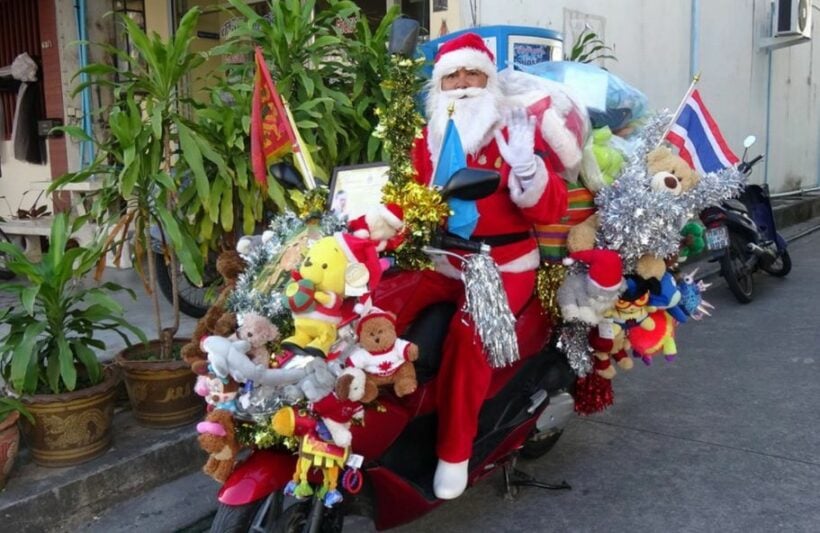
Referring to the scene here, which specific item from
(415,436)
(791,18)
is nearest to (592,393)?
(415,436)

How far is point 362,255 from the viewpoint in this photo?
2.09 m

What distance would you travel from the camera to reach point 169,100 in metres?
3.64

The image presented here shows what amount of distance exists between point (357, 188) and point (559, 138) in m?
0.78

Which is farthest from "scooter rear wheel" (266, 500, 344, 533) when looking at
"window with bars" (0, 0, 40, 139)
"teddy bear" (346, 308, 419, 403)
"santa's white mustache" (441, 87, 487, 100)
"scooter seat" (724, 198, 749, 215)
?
"window with bars" (0, 0, 40, 139)

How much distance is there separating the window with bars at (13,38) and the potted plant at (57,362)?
5.44 meters

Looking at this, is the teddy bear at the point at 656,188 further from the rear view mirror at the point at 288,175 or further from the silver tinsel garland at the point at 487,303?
the rear view mirror at the point at 288,175

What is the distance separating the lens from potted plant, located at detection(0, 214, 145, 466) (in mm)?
3199

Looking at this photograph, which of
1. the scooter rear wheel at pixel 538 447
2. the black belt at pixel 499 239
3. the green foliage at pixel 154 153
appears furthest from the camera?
the scooter rear wheel at pixel 538 447

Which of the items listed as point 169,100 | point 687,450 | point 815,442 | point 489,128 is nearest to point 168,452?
point 169,100

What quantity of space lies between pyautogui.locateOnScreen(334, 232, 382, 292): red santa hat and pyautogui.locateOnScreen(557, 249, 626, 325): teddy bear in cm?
99

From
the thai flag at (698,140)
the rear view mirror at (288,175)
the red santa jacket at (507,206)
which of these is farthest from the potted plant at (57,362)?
the thai flag at (698,140)

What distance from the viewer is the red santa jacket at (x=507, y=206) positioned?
264 cm

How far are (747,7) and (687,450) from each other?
9258 millimetres

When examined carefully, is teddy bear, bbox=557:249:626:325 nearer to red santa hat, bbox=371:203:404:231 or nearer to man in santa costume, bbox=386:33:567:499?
man in santa costume, bbox=386:33:567:499
